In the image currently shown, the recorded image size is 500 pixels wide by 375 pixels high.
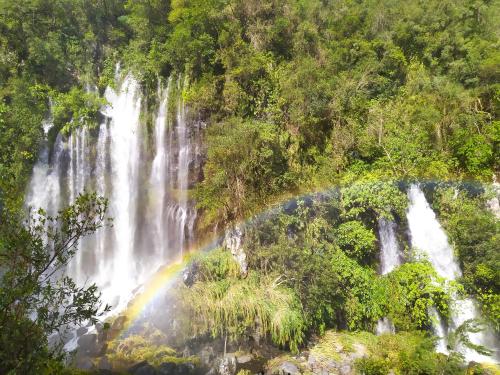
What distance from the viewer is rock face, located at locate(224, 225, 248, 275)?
1580cm

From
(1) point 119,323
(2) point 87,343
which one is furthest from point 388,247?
(2) point 87,343

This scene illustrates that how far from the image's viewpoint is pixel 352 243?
631 inches

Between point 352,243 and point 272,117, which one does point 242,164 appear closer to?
point 272,117

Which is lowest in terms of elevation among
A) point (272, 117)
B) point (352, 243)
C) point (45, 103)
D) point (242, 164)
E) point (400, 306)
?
point (400, 306)

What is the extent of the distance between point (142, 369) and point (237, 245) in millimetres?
5952

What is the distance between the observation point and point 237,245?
1617cm

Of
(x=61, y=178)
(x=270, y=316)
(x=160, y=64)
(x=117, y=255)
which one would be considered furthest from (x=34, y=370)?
(x=160, y=64)

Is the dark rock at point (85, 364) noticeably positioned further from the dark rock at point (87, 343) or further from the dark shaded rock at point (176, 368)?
the dark shaded rock at point (176, 368)

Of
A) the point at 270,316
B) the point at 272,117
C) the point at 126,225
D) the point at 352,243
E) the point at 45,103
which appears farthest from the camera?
the point at 45,103

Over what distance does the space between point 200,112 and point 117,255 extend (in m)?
8.78

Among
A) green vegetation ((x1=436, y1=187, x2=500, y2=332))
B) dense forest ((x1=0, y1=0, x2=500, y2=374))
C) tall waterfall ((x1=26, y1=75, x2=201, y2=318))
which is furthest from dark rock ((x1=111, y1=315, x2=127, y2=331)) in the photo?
green vegetation ((x1=436, y1=187, x2=500, y2=332))

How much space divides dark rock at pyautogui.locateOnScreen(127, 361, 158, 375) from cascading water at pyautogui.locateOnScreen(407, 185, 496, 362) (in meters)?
10.9

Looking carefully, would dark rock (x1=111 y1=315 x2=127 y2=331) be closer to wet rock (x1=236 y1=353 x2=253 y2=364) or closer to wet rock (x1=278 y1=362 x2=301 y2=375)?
wet rock (x1=236 y1=353 x2=253 y2=364)

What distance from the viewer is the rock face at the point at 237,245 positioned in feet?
51.9
